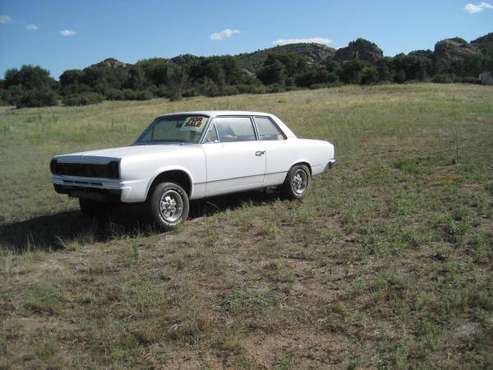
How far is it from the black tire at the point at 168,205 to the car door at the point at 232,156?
46 cm

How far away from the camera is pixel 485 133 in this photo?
14.4 m

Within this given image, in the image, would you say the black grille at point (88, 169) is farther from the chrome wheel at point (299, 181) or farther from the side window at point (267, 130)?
the chrome wheel at point (299, 181)

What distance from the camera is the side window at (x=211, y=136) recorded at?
6.79m

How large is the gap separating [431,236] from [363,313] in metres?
2.00

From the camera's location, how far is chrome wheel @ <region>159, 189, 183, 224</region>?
20.3 ft

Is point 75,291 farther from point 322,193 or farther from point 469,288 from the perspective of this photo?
point 322,193

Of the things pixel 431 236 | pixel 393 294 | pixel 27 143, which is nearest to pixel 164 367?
pixel 393 294

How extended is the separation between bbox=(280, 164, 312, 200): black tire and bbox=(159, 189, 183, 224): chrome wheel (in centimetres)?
208

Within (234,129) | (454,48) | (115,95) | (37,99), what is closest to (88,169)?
(234,129)

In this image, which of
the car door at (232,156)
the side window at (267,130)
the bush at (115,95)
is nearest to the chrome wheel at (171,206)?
the car door at (232,156)

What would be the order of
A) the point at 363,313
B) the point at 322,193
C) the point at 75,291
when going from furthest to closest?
1. the point at 322,193
2. the point at 75,291
3. the point at 363,313

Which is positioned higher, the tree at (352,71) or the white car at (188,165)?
the tree at (352,71)

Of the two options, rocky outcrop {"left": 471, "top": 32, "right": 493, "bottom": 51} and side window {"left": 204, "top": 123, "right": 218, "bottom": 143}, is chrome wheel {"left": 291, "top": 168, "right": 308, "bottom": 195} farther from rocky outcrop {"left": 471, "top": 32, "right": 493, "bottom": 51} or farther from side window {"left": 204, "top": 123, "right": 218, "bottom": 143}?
rocky outcrop {"left": 471, "top": 32, "right": 493, "bottom": 51}

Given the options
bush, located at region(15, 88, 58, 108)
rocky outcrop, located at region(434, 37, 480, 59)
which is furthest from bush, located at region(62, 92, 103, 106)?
rocky outcrop, located at region(434, 37, 480, 59)
